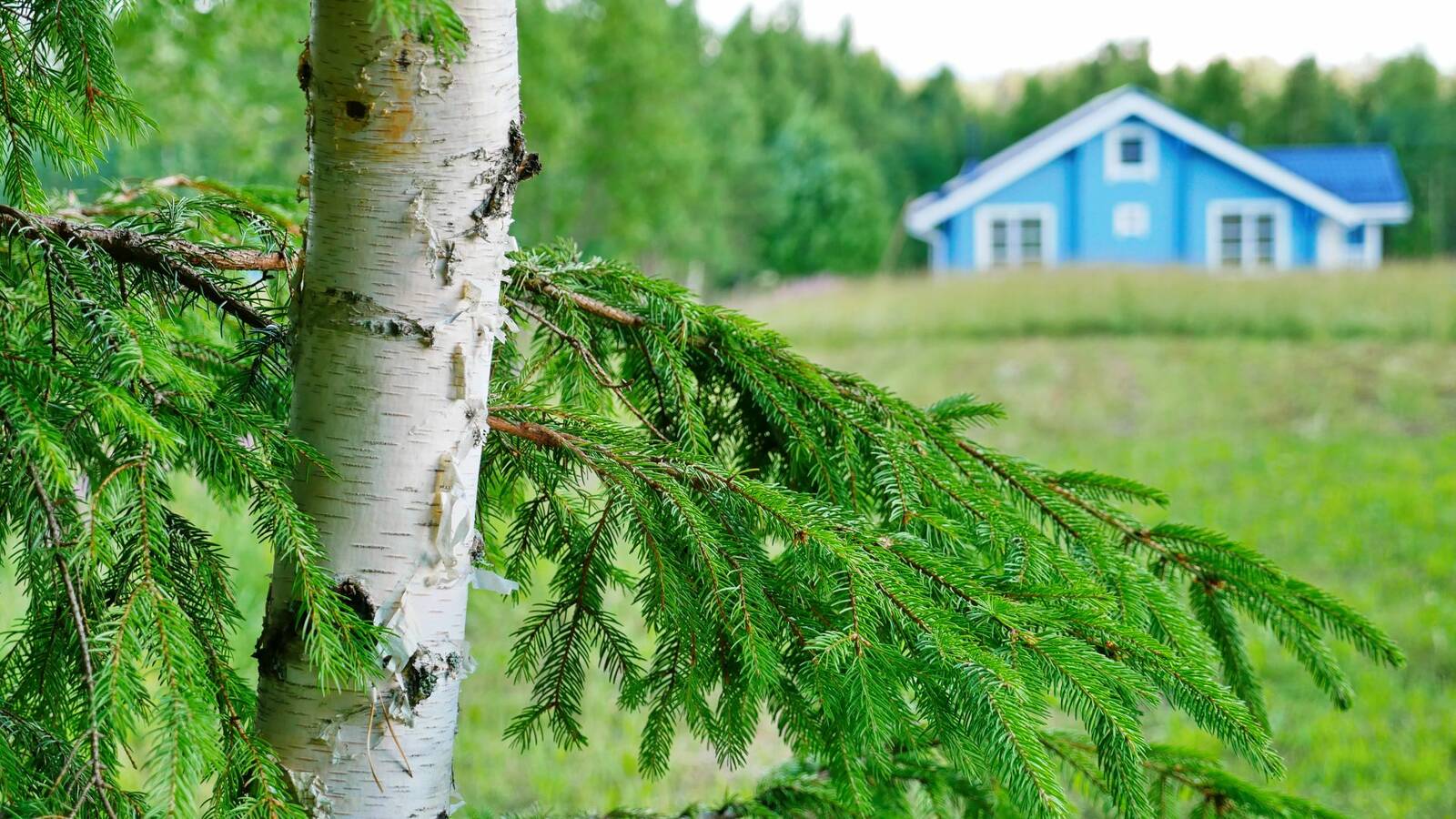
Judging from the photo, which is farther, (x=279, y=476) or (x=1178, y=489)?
(x=1178, y=489)

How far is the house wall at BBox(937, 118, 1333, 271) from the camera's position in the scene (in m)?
15.7

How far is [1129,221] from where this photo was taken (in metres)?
16.0

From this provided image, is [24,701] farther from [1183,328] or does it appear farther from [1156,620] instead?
[1183,328]

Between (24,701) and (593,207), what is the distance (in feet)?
59.5

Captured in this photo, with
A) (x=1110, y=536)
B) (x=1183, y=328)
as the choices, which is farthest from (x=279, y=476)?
(x=1183, y=328)

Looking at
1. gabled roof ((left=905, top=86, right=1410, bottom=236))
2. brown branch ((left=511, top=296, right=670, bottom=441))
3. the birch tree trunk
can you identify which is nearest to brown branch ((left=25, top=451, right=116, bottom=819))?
the birch tree trunk

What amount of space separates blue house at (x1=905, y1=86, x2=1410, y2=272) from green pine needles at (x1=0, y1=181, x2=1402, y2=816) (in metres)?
14.3

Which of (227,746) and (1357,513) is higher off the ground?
(227,746)

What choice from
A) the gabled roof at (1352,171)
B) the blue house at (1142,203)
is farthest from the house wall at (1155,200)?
the gabled roof at (1352,171)

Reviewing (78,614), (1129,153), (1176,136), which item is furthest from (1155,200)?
(78,614)

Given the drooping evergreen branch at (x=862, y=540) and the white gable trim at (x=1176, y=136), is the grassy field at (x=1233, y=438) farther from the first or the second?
the white gable trim at (x=1176, y=136)

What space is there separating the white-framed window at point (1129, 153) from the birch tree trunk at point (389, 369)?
16.0m

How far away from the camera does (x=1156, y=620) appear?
3.99 ft

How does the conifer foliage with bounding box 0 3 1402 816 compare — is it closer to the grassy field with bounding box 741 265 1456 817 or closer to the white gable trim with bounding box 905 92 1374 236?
the grassy field with bounding box 741 265 1456 817
